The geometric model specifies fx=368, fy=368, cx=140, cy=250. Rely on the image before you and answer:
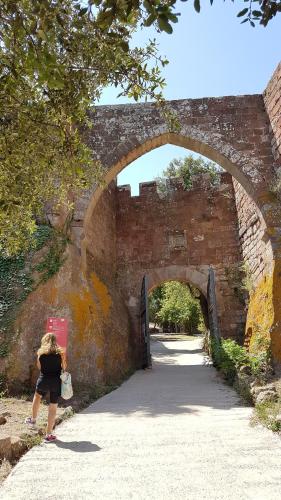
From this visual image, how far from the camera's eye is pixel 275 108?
24.9 ft

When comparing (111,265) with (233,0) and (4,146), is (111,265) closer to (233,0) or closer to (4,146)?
Answer: (4,146)

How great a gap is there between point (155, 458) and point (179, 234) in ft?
28.4

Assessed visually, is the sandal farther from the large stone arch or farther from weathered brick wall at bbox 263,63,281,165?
weathered brick wall at bbox 263,63,281,165

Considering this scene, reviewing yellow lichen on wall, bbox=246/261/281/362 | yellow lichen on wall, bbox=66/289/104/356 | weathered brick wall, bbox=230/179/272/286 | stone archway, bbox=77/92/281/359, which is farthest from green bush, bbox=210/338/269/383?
yellow lichen on wall, bbox=66/289/104/356

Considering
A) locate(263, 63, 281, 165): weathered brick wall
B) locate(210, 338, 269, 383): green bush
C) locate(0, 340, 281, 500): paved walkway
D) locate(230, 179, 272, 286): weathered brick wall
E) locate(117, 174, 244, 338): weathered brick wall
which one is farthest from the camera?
locate(117, 174, 244, 338): weathered brick wall

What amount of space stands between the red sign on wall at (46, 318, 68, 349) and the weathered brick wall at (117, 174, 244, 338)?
502cm

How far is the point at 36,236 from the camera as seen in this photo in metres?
6.98

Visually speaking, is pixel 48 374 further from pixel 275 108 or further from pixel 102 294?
pixel 275 108

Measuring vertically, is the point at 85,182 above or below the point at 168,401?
above

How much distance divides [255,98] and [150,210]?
4.62 meters

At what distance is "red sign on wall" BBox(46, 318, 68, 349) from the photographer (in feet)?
19.1

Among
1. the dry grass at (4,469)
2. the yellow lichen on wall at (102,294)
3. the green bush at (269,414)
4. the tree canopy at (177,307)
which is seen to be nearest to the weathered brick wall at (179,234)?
the yellow lichen on wall at (102,294)

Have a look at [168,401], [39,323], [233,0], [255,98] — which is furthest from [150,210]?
[233,0]

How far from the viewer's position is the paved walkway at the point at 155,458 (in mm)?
2271
